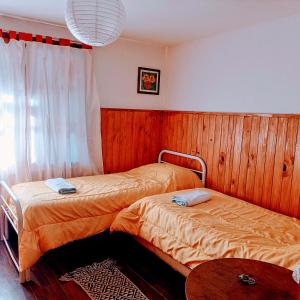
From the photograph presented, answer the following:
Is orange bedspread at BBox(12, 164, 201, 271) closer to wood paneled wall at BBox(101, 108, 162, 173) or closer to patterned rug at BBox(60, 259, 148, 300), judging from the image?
patterned rug at BBox(60, 259, 148, 300)

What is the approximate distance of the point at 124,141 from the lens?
3.79 meters

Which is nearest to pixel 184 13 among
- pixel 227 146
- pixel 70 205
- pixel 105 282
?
pixel 227 146

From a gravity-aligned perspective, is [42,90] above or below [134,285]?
above

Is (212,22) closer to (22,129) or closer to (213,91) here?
(213,91)

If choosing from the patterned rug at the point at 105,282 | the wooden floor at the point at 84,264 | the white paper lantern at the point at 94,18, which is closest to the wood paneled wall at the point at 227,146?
the wooden floor at the point at 84,264

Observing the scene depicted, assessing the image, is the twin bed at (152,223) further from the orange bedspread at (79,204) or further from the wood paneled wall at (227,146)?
the wood paneled wall at (227,146)

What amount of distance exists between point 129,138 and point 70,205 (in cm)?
147

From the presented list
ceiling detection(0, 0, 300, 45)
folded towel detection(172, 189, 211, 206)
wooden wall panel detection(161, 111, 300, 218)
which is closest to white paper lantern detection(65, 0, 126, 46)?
ceiling detection(0, 0, 300, 45)

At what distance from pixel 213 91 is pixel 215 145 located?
24.2 inches

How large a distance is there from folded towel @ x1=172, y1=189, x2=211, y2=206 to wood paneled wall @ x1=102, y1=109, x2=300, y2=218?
0.51 metres

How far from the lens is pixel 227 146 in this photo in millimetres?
3180

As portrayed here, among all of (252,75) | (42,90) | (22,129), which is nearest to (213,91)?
(252,75)

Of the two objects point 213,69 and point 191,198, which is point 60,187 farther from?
point 213,69

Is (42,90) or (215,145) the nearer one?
(42,90)
